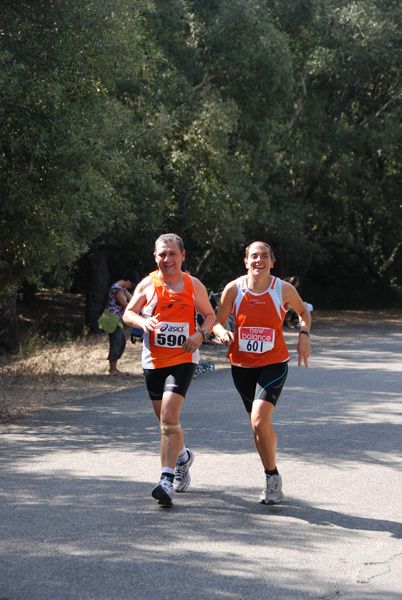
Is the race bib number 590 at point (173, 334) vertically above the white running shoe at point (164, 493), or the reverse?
the race bib number 590 at point (173, 334)

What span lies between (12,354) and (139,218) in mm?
4268

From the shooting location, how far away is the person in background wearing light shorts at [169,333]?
5.64 metres

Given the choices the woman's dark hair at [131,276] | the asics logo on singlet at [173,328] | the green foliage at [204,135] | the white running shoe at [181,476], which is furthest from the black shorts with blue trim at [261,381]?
the woman's dark hair at [131,276]

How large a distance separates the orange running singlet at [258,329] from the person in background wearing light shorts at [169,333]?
8.9 inches

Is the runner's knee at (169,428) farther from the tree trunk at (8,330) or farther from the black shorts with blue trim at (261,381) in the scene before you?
the tree trunk at (8,330)

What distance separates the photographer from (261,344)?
5719mm

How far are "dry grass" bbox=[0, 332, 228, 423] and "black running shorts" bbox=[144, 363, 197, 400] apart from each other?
13.0 feet

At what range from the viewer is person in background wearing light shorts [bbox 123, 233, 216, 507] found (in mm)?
5641

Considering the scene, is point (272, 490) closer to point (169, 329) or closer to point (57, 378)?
point (169, 329)

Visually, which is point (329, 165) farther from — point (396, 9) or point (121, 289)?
Result: point (121, 289)

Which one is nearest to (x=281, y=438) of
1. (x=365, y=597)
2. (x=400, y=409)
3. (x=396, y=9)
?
(x=400, y=409)

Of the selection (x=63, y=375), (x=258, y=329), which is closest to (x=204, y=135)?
(x=63, y=375)

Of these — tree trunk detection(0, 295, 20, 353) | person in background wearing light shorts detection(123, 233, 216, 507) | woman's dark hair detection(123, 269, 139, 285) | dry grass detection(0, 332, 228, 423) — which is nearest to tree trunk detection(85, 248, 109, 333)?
tree trunk detection(0, 295, 20, 353)

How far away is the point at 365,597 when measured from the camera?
389 centimetres
